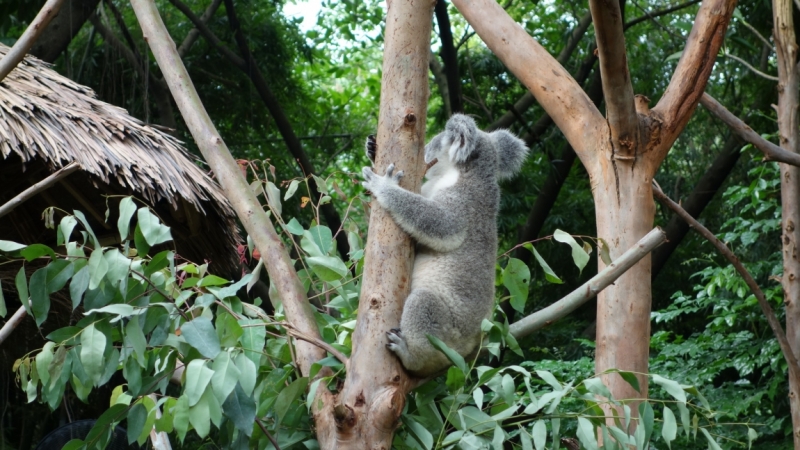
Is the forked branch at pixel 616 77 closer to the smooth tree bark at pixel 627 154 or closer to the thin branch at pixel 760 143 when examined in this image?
the smooth tree bark at pixel 627 154

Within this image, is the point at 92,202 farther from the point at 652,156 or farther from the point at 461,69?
the point at 461,69

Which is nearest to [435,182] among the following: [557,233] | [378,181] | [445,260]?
[445,260]

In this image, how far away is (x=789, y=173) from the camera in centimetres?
361

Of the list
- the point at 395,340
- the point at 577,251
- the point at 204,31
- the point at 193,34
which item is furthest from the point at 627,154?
the point at 193,34

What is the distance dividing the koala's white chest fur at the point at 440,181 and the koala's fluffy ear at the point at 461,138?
6 cm

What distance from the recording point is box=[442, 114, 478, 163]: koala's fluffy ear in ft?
9.14

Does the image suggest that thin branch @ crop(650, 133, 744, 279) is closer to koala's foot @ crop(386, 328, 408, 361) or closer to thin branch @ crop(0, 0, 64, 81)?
koala's foot @ crop(386, 328, 408, 361)

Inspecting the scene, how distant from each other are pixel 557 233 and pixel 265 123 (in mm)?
5362

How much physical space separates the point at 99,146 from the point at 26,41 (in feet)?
4.76

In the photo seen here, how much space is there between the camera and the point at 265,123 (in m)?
7.27

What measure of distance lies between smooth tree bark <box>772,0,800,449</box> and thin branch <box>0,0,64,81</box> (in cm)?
298

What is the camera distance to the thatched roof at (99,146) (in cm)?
326

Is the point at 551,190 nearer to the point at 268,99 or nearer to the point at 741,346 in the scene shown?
the point at 741,346

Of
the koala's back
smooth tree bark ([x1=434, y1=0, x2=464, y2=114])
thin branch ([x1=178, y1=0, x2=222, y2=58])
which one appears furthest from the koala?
thin branch ([x1=178, y1=0, x2=222, y2=58])
